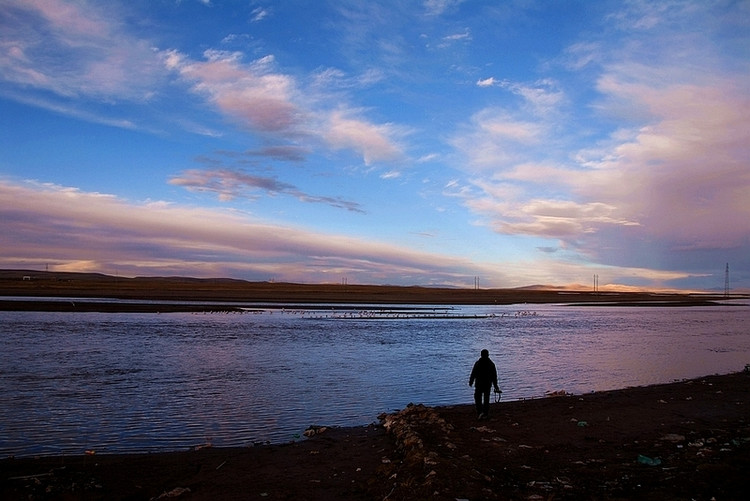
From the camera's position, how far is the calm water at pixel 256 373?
552 inches

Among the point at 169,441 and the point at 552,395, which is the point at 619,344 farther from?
the point at 169,441

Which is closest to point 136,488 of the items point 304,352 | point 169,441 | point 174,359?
point 169,441

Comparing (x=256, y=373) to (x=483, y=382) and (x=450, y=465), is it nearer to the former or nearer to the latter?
(x=483, y=382)

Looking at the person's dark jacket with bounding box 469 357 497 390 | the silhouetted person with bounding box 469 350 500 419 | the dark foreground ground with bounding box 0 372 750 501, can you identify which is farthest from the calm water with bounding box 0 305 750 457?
the person's dark jacket with bounding box 469 357 497 390

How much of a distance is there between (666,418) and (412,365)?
12.5m

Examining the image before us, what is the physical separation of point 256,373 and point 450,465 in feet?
46.2

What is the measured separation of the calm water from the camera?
1403cm

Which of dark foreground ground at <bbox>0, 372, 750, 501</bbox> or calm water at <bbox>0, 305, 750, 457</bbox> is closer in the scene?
dark foreground ground at <bbox>0, 372, 750, 501</bbox>

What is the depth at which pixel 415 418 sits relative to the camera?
1370 centimetres

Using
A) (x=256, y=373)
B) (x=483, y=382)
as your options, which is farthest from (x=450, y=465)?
(x=256, y=373)

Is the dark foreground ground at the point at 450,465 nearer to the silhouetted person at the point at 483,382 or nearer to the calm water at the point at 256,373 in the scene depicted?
the silhouetted person at the point at 483,382

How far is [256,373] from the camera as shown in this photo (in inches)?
879

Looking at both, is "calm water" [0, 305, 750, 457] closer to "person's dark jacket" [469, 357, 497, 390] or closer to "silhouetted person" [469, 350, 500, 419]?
"silhouetted person" [469, 350, 500, 419]

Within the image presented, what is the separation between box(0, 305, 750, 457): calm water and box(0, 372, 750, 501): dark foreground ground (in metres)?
1.67
